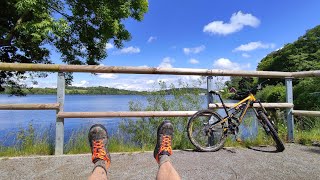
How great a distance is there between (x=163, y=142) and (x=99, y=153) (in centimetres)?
57

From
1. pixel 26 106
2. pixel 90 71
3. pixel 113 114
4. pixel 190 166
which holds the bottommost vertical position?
pixel 190 166

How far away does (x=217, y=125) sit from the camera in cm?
391

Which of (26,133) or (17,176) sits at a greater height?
(26,133)

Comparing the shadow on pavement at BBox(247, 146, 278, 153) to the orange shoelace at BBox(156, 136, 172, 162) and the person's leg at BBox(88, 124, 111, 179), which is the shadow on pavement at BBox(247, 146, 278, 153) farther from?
the person's leg at BBox(88, 124, 111, 179)

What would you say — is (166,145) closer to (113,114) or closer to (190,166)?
(190,166)

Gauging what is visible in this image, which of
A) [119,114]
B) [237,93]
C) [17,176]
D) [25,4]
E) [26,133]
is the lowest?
[17,176]

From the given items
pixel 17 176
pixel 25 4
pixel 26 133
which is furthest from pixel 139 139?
pixel 25 4

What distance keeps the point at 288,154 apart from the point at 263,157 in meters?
0.41

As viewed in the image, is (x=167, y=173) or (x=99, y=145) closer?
(x=167, y=173)

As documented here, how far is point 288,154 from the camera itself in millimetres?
3566

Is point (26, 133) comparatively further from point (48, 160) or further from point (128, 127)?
point (128, 127)

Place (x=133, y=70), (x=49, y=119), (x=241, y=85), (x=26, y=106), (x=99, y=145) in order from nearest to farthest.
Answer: (x=99, y=145) < (x=26, y=106) < (x=133, y=70) < (x=241, y=85) < (x=49, y=119)

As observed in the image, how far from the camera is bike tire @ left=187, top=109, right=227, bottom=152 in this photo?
378 centimetres

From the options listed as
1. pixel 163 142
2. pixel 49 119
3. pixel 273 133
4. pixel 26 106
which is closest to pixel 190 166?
pixel 163 142
